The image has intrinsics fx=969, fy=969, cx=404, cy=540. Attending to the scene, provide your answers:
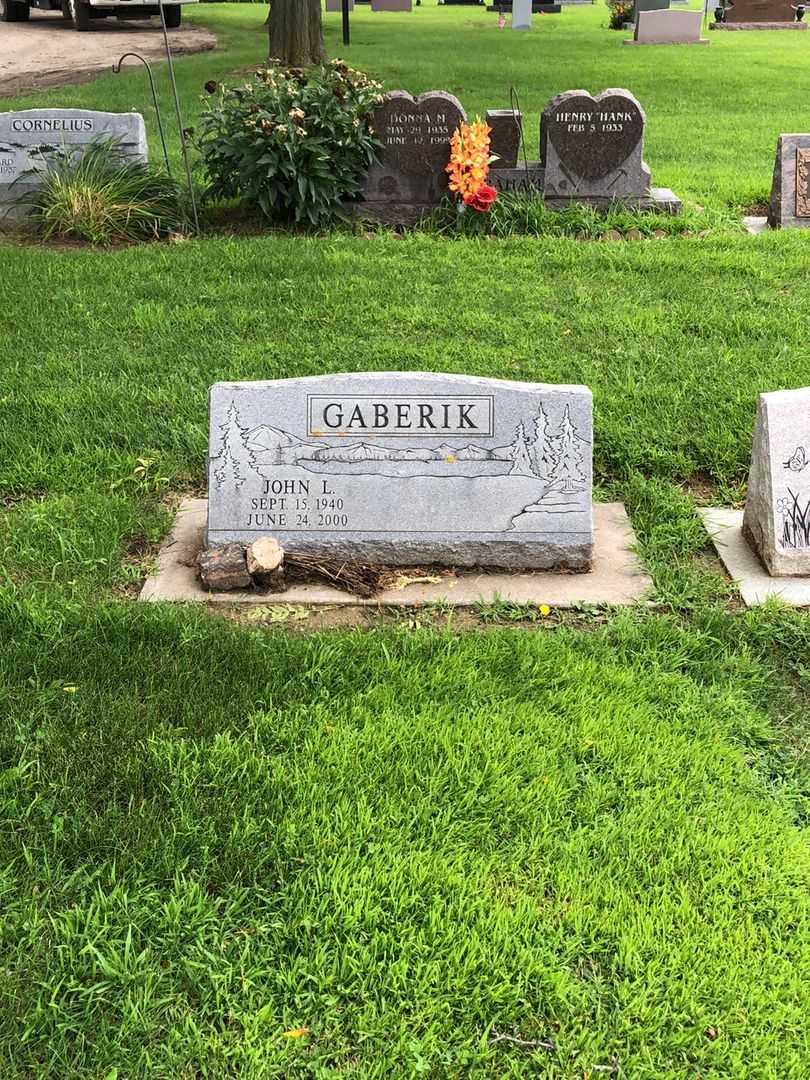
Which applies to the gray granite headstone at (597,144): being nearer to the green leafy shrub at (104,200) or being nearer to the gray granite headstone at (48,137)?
the green leafy shrub at (104,200)

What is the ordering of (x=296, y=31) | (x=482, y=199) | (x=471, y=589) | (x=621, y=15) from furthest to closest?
(x=621, y=15)
(x=296, y=31)
(x=482, y=199)
(x=471, y=589)

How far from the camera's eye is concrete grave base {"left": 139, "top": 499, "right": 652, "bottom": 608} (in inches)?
142

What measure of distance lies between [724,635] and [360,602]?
131 cm

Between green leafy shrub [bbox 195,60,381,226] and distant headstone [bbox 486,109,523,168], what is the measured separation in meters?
1.03

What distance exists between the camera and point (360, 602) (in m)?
3.61

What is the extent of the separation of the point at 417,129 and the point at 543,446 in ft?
18.4

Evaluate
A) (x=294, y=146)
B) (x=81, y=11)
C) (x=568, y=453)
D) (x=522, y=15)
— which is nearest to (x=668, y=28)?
(x=522, y=15)

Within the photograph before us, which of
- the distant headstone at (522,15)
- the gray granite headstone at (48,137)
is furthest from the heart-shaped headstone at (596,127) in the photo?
the distant headstone at (522,15)

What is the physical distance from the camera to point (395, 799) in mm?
2660

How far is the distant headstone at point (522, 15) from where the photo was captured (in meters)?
25.5

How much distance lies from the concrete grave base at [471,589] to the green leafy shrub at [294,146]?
4969 mm

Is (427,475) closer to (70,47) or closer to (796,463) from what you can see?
(796,463)

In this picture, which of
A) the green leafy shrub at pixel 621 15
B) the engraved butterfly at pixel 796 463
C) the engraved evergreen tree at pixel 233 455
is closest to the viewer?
the engraved butterfly at pixel 796 463

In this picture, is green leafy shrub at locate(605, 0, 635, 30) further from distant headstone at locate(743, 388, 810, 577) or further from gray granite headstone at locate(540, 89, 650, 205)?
distant headstone at locate(743, 388, 810, 577)
